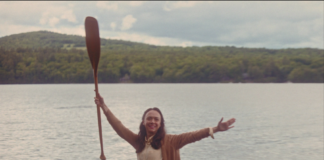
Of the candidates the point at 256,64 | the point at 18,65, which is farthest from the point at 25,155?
the point at 256,64

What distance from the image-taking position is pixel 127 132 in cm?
499

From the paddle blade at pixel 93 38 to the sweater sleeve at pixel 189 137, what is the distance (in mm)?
1379

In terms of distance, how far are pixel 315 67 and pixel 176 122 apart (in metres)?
116

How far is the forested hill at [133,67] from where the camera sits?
427 feet

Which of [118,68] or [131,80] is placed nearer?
[118,68]

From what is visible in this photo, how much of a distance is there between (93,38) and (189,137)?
1713 mm

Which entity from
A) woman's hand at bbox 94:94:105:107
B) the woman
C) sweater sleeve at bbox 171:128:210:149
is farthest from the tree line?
sweater sleeve at bbox 171:128:210:149

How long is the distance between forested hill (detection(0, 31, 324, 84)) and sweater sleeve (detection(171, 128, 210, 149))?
417 ft

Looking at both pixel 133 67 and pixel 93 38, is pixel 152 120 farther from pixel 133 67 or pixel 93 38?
pixel 133 67

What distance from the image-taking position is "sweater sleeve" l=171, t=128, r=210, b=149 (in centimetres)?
466

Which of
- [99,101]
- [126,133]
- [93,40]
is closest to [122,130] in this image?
[126,133]

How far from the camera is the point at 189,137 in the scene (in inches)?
187

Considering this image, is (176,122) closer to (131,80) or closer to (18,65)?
(18,65)

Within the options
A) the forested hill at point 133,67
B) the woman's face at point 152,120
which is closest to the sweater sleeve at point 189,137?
the woman's face at point 152,120
